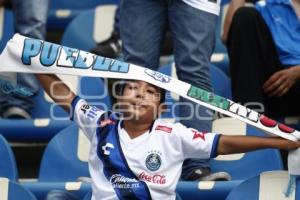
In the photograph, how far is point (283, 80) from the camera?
4617 millimetres

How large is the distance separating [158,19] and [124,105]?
1.91 ft

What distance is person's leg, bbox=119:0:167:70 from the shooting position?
14.7ft

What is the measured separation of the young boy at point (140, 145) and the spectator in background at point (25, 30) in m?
0.99

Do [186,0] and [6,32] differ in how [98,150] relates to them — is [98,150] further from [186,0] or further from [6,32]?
[6,32]

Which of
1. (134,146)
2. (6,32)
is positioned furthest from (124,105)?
(6,32)

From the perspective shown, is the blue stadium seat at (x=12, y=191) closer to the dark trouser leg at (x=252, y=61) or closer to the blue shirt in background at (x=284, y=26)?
the dark trouser leg at (x=252, y=61)

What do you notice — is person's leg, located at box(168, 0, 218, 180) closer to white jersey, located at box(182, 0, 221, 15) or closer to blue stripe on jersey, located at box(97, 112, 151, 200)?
white jersey, located at box(182, 0, 221, 15)

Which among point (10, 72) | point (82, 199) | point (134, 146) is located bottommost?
point (82, 199)

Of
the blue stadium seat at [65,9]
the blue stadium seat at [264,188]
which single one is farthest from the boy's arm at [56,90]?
the blue stadium seat at [65,9]

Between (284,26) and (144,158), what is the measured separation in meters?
1.15

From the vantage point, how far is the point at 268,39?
4.74 metres

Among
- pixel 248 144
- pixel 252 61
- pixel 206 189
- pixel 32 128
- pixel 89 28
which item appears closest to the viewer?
pixel 248 144

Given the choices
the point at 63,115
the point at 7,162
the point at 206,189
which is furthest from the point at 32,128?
the point at 206,189

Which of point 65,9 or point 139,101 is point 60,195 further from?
point 65,9
